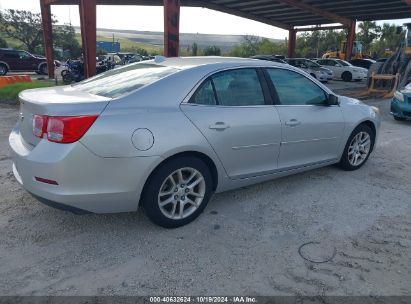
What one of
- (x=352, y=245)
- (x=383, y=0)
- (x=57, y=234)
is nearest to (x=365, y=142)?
(x=352, y=245)

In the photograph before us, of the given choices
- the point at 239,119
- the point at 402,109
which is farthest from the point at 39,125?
the point at 402,109

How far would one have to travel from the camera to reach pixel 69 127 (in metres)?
2.68

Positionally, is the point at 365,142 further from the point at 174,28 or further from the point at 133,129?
the point at 174,28

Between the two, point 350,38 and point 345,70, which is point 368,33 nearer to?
point 350,38

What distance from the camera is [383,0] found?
68.7 ft

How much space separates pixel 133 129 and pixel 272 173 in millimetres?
1763

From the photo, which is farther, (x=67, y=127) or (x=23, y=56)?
(x=23, y=56)

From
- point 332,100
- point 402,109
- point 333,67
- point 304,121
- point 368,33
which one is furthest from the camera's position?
point 368,33

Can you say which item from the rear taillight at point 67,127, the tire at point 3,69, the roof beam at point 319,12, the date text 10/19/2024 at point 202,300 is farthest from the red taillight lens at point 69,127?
the roof beam at point 319,12

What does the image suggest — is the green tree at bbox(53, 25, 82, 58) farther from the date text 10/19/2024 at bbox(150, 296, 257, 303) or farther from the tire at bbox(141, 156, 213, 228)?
the date text 10/19/2024 at bbox(150, 296, 257, 303)

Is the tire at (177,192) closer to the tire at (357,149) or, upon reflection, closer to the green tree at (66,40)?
the tire at (357,149)

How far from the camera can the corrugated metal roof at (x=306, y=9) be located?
2178 cm

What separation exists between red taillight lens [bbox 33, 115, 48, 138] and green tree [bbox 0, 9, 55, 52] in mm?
41260

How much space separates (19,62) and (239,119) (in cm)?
2163
